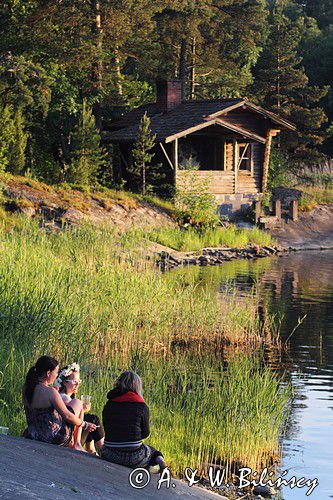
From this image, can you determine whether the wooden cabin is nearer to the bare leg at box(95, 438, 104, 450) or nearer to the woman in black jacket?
the bare leg at box(95, 438, 104, 450)

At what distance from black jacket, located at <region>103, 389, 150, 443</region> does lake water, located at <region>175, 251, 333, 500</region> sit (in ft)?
7.59

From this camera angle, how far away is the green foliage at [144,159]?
125 ft

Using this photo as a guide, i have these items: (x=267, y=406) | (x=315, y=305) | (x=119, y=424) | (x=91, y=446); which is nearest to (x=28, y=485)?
(x=119, y=424)

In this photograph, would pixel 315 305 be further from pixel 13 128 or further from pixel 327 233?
pixel 327 233

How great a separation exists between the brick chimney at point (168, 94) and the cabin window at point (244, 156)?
372 centimetres

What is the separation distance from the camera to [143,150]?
38.4m

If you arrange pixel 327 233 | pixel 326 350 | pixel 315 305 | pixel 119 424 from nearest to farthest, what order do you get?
pixel 119 424 → pixel 326 350 → pixel 315 305 → pixel 327 233

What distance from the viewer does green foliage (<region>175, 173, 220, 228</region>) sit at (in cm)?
3753

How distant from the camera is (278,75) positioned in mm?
49250

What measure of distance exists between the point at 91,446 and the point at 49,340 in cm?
349

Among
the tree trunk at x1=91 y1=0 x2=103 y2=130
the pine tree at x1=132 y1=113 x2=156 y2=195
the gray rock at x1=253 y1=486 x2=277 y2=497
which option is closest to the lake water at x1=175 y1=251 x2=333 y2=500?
the gray rock at x1=253 y1=486 x2=277 y2=497

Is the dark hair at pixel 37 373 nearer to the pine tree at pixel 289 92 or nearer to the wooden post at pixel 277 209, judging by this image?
the wooden post at pixel 277 209

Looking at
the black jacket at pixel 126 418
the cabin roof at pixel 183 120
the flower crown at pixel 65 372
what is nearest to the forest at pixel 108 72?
the cabin roof at pixel 183 120
